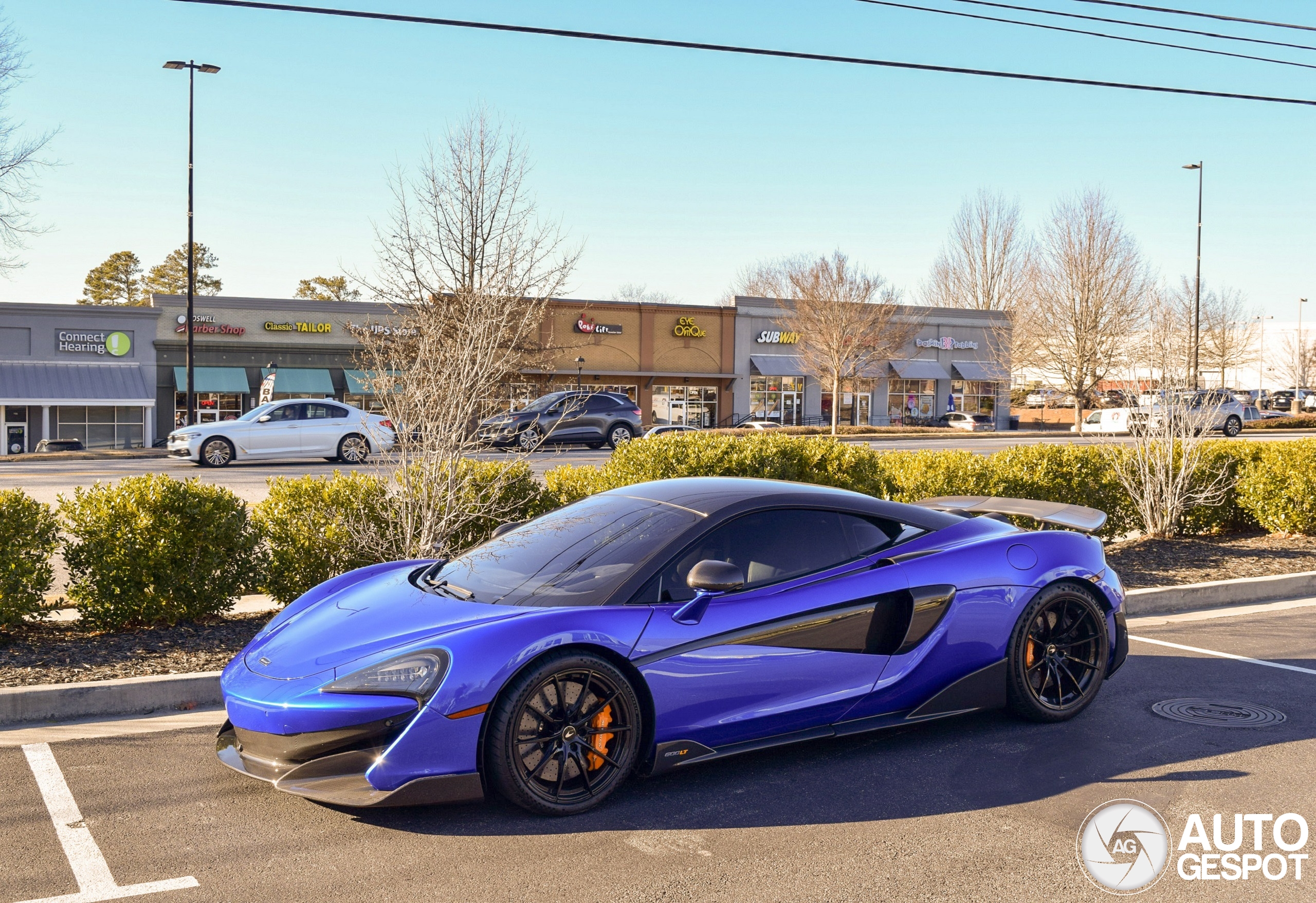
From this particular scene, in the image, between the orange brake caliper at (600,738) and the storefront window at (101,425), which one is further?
the storefront window at (101,425)

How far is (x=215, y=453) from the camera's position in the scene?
73.5ft

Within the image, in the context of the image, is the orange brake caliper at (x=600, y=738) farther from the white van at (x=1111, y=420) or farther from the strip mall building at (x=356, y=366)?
the white van at (x=1111, y=420)

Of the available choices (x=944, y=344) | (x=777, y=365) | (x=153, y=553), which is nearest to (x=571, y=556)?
(x=153, y=553)

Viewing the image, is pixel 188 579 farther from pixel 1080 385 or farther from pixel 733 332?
pixel 733 332

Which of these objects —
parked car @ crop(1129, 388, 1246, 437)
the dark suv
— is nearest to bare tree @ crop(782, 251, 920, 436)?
the dark suv

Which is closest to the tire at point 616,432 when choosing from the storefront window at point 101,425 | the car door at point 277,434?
the car door at point 277,434

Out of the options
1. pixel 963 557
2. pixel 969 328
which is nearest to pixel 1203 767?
pixel 963 557

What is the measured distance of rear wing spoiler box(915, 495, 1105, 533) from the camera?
245 inches

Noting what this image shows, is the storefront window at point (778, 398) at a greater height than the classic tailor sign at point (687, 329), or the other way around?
the classic tailor sign at point (687, 329)

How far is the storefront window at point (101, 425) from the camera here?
4269cm

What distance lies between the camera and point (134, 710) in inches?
226

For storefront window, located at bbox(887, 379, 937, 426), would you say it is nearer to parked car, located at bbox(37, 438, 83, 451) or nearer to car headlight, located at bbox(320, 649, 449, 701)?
parked car, located at bbox(37, 438, 83, 451)

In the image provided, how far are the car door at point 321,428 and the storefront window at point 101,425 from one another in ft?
75.7

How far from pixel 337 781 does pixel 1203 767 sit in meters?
3.80
